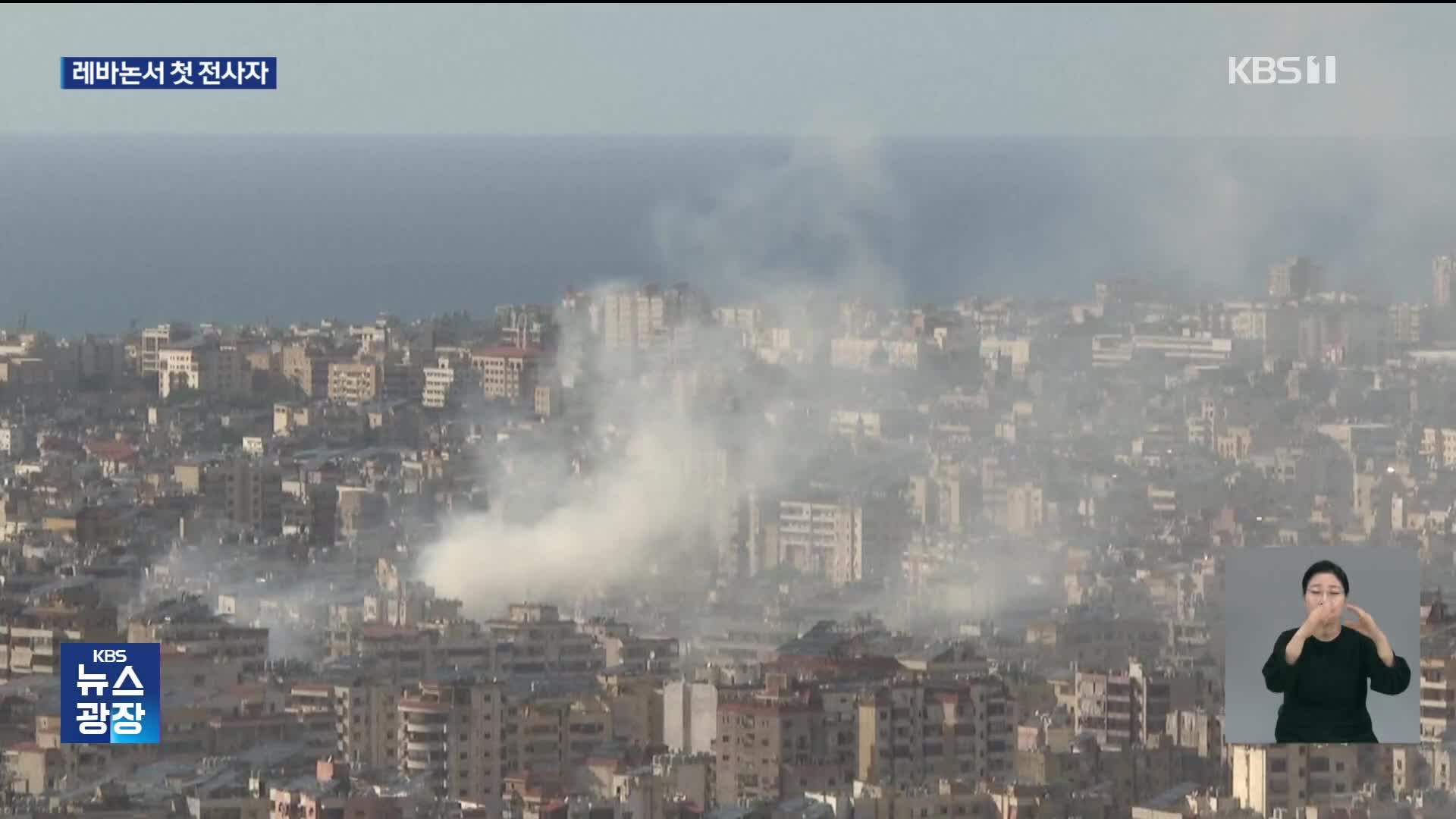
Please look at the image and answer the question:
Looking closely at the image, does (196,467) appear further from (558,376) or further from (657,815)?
(657,815)

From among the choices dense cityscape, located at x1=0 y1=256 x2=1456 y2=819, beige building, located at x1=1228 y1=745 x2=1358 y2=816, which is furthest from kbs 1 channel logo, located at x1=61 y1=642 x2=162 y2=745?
beige building, located at x1=1228 y1=745 x2=1358 y2=816

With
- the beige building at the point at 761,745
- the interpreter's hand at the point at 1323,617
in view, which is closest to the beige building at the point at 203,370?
the beige building at the point at 761,745

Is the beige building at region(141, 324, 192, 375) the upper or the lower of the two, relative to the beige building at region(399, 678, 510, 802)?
upper

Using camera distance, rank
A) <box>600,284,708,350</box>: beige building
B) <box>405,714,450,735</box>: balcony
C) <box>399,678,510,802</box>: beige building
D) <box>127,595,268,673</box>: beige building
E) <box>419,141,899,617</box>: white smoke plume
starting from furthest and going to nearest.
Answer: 1. <box>600,284,708,350</box>: beige building
2. <box>419,141,899,617</box>: white smoke plume
3. <box>127,595,268,673</box>: beige building
4. <box>405,714,450,735</box>: balcony
5. <box>399,678,510,802</box>: beige building

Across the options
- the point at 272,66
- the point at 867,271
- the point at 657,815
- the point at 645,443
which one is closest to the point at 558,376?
the point at 645,443

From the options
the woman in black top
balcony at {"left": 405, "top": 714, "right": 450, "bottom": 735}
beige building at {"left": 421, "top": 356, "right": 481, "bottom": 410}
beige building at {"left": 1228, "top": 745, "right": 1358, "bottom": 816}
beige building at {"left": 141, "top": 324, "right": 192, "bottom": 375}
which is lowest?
beige building at {"left": 1228, "top": 745, "right": 1358, "bottom": 816}

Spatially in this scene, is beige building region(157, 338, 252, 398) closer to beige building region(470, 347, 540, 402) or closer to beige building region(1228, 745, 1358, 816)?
beige building region(470, 347, 540, 402)

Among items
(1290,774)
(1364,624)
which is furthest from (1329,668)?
(1290,774)
